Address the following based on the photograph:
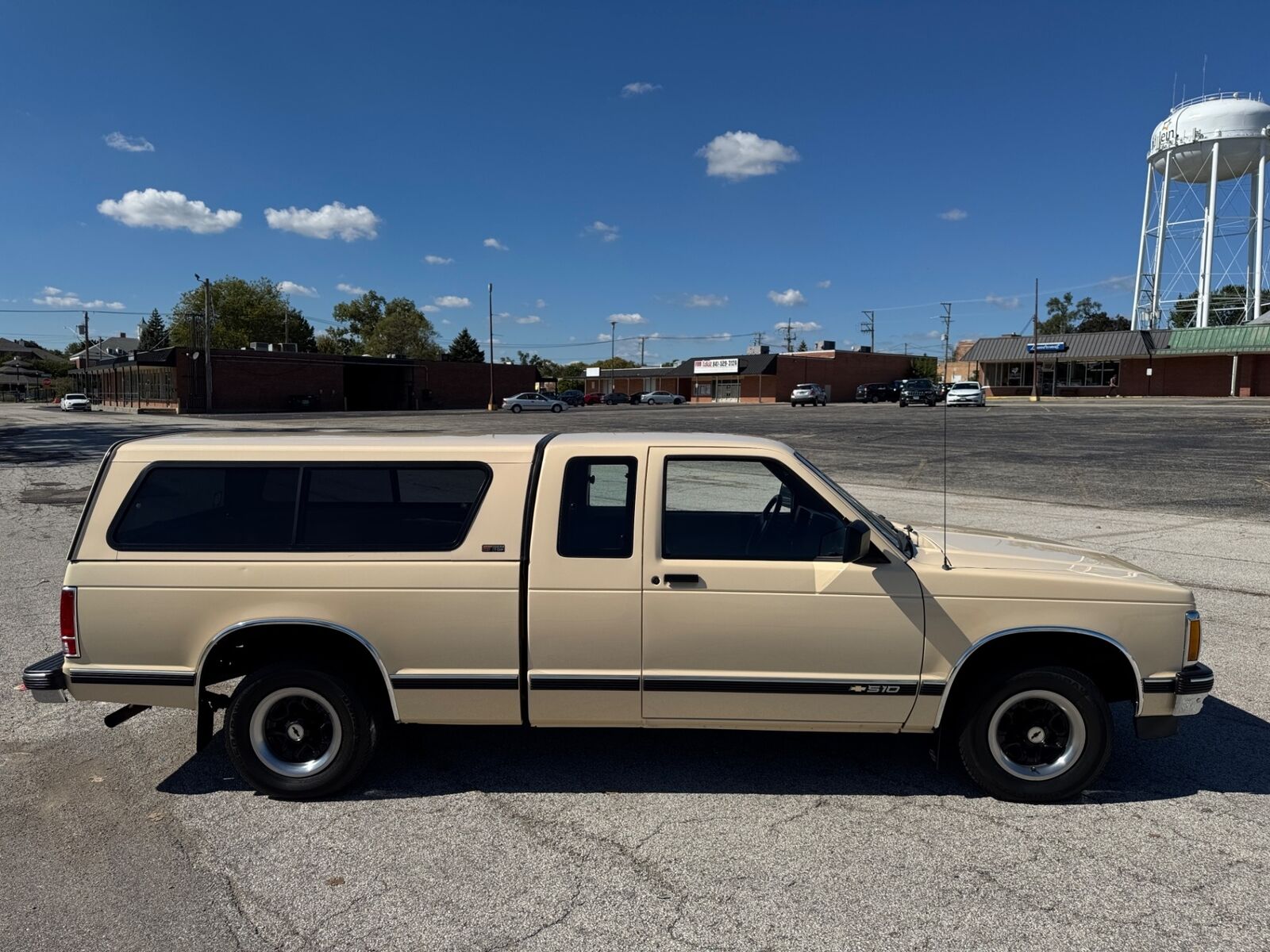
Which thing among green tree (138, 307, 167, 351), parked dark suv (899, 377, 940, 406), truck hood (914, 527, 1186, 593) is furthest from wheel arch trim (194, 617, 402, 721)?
green tree (138, 307, 167, 351)

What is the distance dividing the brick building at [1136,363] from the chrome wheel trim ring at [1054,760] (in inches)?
2735

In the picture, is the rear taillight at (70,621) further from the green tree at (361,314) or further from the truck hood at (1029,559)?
the green tree at (361,314)

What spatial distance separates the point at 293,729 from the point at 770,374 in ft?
261

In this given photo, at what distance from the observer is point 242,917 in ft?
10.1

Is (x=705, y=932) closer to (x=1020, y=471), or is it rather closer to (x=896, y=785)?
(x=896, y=785)

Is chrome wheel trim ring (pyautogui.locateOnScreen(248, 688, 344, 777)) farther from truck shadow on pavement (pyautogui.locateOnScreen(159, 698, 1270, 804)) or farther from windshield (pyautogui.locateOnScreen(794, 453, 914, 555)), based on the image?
windshield (pyautogui.locateOnScreen(794, 453, 914, 555))

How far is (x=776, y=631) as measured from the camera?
3.82m

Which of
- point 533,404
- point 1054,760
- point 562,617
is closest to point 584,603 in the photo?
point 562,617

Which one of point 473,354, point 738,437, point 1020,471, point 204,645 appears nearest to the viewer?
point 204,645

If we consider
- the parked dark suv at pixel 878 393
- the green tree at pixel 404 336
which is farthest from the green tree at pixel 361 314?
the parked dark suv at pixel 878 393

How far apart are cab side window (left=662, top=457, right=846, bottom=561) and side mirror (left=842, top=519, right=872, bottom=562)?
8 cm

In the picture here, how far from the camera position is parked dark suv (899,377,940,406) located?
5822 cm

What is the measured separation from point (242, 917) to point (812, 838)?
2.24 m

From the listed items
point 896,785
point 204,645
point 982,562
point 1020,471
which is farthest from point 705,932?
point 1020,471
